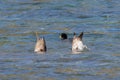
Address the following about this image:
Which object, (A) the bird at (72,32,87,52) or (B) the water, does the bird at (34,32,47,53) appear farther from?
(A) the bird at (72,32,87,52)

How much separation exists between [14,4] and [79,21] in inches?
211

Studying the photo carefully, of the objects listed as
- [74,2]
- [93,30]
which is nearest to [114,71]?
[93,30]

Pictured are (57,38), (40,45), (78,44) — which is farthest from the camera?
(57,38)

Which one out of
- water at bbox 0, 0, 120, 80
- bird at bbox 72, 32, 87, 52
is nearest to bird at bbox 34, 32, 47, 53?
water at bbox 0, 0, 120, 80

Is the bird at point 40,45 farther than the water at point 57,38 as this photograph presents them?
Yes

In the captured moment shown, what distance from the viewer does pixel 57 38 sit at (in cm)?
1945

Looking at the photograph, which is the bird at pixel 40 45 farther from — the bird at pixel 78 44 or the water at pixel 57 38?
the bird at pixel 78 44

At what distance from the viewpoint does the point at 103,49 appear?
17172mm

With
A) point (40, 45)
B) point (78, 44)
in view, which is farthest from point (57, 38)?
point (40, 45)

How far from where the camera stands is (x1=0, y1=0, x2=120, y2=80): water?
14333 millimetres

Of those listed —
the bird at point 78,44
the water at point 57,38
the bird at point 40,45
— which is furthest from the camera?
the bird at point 78,44

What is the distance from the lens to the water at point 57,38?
14333 mm

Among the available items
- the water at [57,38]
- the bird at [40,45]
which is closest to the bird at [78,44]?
the water at [57,38]

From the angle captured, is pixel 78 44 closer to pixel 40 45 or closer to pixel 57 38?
pixel 40 45
